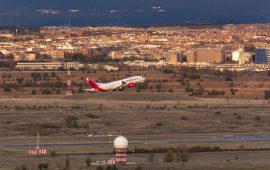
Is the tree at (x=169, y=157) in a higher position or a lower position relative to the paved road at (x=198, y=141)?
higher

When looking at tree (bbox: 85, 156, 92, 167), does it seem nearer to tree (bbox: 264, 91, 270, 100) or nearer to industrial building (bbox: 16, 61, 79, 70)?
tree (bbox: 264, 91, 270, 100)

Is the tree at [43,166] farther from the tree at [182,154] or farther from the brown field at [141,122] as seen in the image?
the tree at [182,154]

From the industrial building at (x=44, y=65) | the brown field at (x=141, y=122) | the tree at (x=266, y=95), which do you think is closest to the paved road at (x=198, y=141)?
the brown field at (x=141, y=122)

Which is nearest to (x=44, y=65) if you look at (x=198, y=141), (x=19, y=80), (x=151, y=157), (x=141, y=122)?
(x=19, y=80)

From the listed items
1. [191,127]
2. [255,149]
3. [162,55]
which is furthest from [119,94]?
[162,55]

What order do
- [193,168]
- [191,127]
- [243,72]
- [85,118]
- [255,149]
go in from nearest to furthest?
[193,168] → [255,149] → [191,127] → [85,118] → [243,72]

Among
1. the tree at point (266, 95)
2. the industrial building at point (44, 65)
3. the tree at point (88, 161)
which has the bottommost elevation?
the tree at point (266, 95)

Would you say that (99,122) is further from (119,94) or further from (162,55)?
(162,55)

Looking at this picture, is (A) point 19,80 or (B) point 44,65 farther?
(B) point 44,65

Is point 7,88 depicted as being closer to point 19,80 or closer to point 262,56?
point 19,80

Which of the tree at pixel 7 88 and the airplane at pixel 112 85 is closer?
the airplane at pixel 112 85

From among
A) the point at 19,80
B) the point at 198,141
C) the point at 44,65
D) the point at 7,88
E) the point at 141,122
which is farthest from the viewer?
the point at 44,65
